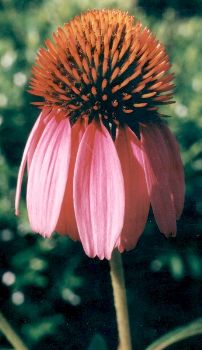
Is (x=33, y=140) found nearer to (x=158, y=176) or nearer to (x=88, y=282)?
(x=158, y=176)

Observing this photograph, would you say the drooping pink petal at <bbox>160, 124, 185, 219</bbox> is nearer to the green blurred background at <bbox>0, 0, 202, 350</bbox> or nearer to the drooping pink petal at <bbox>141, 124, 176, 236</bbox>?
the drooping pink petal at <bbox>141, 124, 176, 236</bbox>

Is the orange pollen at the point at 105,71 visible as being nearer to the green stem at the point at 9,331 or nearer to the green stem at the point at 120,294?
the green stem at the point at 120,294

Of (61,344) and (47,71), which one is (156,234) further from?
(47,71)

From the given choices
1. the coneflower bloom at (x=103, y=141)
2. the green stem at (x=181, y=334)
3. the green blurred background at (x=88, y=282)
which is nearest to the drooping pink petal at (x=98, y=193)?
the coneflower bloom at (x=103, y=141)

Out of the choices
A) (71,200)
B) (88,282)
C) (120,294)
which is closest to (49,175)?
(71,200)

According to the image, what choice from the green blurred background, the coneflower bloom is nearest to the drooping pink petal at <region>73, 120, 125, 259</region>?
the coneflower bloom

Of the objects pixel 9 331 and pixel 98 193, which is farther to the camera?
pixel 9 331

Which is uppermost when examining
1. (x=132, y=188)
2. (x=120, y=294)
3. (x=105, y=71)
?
(x=105, y=71)

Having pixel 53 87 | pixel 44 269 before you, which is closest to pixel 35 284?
pixel 44 269
